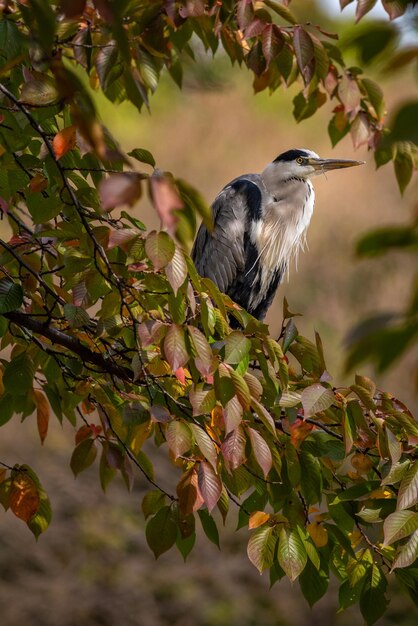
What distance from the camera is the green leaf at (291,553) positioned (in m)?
1.79

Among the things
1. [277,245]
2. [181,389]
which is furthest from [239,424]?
[277,245]

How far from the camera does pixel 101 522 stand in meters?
6.60

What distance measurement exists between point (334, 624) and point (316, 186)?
3.89 metres

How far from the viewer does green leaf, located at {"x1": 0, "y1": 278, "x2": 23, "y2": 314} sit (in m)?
1.75

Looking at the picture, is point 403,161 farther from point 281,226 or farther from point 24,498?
point 281,226

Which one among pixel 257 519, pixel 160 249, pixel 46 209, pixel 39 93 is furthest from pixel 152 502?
pixel 39 93

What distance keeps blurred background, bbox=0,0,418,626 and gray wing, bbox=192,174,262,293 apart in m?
1.02

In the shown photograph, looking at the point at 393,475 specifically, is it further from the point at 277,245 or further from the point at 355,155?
the point at 355,155

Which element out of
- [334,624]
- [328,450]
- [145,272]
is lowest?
[334,624]

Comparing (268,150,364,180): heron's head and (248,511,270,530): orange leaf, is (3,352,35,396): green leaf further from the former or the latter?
(268,150,364,180): heron's head

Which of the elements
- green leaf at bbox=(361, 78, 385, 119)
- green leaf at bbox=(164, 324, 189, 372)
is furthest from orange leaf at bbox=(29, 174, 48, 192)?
green leaf at bbox=(361, 78, 385, 119)

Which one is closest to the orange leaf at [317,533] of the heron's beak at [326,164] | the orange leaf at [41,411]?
the orange leaf at [41,411]

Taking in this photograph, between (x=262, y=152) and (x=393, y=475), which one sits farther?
(x=262, y=152)

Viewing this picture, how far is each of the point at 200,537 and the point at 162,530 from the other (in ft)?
16.4
